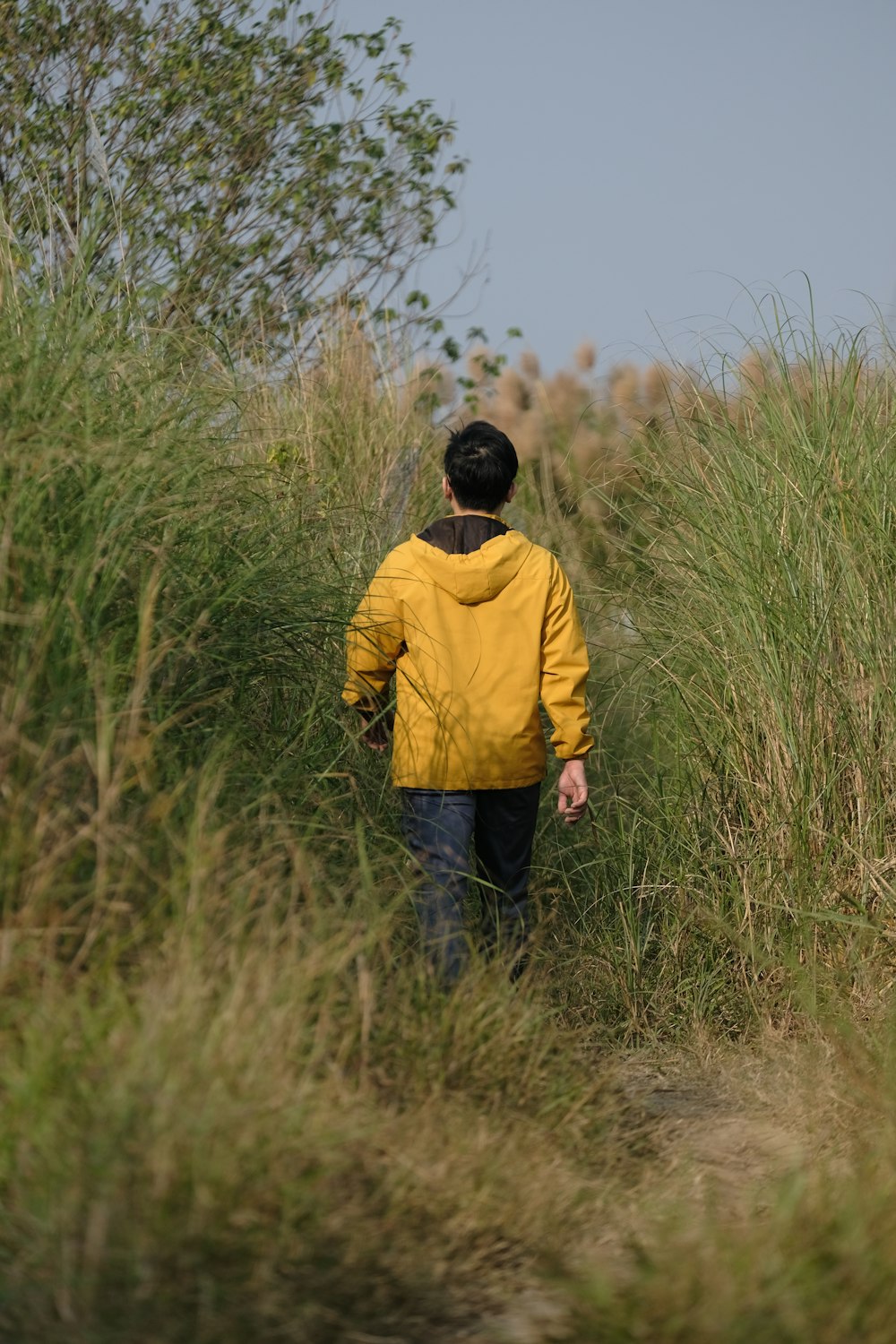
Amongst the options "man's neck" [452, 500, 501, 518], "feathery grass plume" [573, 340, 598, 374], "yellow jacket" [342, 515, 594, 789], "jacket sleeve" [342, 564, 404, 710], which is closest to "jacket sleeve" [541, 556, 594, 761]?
"yellow jacket" [342, 515, 594, 789]

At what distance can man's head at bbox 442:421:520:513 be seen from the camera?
3.78 metres

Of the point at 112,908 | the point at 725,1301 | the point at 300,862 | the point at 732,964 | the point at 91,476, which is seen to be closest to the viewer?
the point at 725,1301

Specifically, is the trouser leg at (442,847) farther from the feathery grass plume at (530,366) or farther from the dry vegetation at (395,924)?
the feathery grass plume at (530,366)

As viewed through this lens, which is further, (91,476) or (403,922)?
(403,922)

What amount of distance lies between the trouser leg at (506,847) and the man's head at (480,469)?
799mm

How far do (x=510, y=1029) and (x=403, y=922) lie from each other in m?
0.70

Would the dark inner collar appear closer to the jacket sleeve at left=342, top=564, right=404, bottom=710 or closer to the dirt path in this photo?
the jacket sleeve at left=342, top=564, right=404, bottom=710

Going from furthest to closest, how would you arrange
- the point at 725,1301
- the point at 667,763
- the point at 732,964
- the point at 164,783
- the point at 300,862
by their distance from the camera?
the point at 667,763, the point at 732,964, the point at 164,783, the point at 300,862, the point at 725,1301

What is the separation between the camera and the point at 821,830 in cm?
398

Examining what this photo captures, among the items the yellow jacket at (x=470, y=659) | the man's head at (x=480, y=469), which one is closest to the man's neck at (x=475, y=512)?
the man's head at (x=480, y=469)

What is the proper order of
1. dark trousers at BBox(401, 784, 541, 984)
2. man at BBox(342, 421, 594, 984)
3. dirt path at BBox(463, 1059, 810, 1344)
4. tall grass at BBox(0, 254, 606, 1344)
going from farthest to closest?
man at BBox(342, 421, 594, 984), dark trousers at BBox(401, 784, 541, 984), dirt path at BBox(463, 1059, 810, 1344), tall grass at BBox(0, 254, 606, 1344)

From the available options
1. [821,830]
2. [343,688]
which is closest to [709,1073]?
[821,830]

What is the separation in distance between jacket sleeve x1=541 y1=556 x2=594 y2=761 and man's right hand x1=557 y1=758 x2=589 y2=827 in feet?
0.13

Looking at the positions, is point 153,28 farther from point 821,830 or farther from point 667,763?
point 821,830
